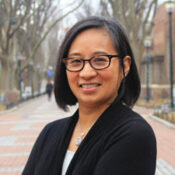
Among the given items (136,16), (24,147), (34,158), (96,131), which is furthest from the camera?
(136,16)

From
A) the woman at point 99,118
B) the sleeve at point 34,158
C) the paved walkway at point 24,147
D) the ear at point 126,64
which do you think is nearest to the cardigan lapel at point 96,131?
the woman at point 99,118

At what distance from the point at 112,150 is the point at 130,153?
0.08 meters

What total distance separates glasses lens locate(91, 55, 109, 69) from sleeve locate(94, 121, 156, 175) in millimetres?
315

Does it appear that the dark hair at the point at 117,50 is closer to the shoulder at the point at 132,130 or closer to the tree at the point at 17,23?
the shoulder at the point at 132,130

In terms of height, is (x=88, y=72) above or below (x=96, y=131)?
above

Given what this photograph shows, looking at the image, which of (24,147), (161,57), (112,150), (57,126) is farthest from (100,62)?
(161,57)

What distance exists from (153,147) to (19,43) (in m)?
28.2

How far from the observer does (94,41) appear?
135cm

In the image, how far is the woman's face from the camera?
4.46 ft

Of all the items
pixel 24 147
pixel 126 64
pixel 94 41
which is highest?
pixel 94 41

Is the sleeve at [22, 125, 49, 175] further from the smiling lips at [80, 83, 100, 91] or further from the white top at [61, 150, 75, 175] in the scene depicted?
the smiling lips at [80, 83, 100, 91]

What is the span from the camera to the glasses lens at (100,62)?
136 cm

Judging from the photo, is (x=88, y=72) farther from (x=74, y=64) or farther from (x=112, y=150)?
(x=112, y=150)

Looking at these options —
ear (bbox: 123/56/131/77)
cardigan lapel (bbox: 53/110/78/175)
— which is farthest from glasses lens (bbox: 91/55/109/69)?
cardigan lapel (bbox: 53/110/78/175)
